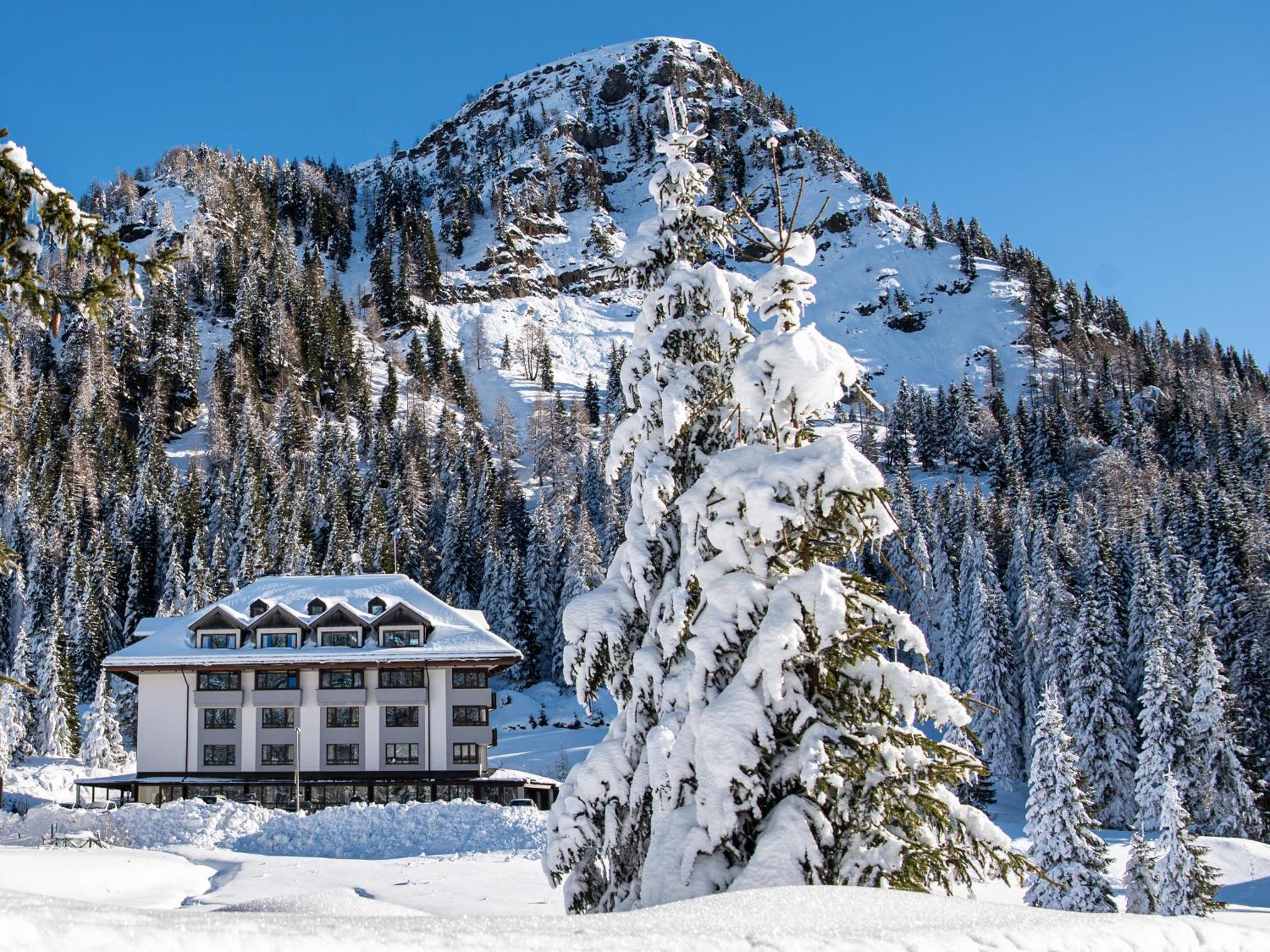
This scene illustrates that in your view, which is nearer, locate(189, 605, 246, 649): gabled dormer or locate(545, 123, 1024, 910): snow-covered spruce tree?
locate(545, 123, 1024, 910): snow-covered spruce tree

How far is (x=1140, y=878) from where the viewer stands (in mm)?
27266

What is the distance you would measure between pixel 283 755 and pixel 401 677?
643 centimetres

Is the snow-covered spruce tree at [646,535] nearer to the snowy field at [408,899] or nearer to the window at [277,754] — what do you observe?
the snowy field at [408,899]

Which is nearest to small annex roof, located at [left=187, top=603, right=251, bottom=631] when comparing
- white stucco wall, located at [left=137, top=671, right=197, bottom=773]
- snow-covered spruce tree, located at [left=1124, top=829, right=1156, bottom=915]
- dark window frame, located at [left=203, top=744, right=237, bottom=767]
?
white stucco wall, located at [left=137, top=671, right=197, bottom=773]

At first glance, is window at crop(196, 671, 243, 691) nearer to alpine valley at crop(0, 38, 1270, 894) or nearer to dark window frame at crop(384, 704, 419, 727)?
dark window frame at crop(384, 704, 419, 727)

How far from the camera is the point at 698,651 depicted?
30.6ft

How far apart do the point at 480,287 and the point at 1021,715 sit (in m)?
150

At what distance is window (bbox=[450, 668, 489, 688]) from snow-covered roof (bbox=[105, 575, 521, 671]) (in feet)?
4.67

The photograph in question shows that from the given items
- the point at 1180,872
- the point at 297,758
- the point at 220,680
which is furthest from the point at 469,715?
the point at 1180,872

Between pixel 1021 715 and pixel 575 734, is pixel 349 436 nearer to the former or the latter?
pixel 575 734

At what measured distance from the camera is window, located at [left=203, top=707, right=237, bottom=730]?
4703 centimetres

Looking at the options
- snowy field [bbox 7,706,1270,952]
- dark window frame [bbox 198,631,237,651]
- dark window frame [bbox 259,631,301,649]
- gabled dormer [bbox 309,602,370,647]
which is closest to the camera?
snowy field [bbox 7,706,1270,952]

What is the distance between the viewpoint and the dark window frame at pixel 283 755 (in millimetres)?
46812

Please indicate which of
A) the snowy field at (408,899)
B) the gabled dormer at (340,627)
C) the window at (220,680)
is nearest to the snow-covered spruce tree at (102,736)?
the snowy field at (408,899)
